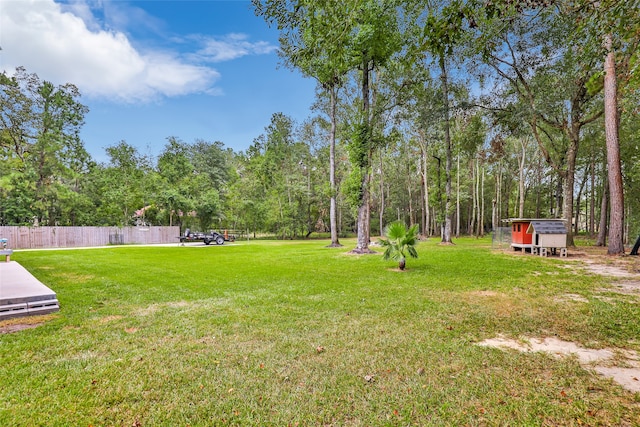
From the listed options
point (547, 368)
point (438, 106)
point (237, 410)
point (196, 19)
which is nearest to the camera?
point (237, 410)

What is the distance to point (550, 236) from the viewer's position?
11773 millimetres

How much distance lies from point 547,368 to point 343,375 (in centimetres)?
202

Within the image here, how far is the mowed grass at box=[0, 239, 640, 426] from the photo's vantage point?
2.24 meters

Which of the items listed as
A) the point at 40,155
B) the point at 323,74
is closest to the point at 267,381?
the point at 323,74

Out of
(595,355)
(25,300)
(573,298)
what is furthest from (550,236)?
(25,300)

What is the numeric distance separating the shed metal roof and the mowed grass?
635 centimetres

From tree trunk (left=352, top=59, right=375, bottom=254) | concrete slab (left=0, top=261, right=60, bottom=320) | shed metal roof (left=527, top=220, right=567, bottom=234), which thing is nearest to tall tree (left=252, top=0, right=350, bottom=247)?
concrete slab (left=0, top=261, right=60, bottom=320)

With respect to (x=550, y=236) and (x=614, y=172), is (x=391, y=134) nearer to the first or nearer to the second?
(x=550, y=236)

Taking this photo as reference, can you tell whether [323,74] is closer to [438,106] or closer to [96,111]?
[438,106]

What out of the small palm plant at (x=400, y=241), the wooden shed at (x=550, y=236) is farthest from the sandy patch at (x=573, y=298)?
the wooden shed at (x=550, y=236)

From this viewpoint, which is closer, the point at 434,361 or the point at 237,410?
the point at 237,410

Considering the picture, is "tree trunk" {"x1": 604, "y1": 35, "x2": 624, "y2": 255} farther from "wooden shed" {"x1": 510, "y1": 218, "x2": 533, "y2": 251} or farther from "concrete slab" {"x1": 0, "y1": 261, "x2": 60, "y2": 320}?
"concrete slab" {"x1": 0, "y1": 261, "x2": 60, "y2": 320}

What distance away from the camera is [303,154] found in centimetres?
3841

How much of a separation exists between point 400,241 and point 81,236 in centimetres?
2736
